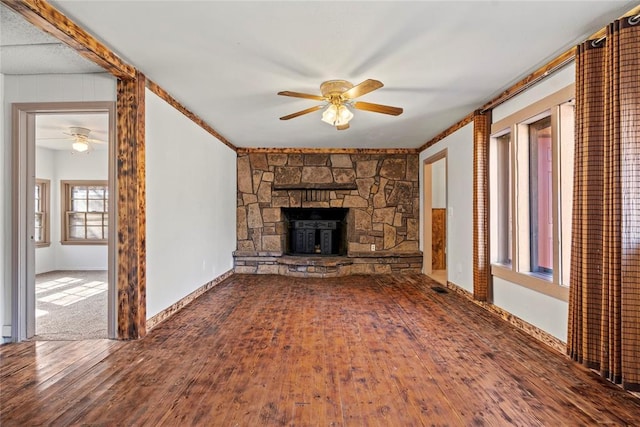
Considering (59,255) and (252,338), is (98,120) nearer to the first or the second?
(59,255)

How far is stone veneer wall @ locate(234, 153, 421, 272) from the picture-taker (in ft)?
20.7

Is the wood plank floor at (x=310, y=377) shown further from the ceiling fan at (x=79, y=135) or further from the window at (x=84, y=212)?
the window at (x=84, y=212)


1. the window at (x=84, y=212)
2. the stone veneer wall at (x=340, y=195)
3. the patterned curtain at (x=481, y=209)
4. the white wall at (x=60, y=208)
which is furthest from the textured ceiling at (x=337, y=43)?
the window at (x=84, y=212)

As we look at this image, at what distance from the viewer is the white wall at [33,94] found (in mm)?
2996

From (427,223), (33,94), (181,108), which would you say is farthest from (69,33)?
(427,223)

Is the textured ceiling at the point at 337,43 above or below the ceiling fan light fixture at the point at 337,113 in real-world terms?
above

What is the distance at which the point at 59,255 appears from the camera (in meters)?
6.70

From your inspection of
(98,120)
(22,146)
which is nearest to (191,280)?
(22,146)

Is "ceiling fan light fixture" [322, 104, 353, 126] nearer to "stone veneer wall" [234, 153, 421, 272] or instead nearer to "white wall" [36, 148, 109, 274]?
"stone veneer wall" [234, 153, 421, 272]

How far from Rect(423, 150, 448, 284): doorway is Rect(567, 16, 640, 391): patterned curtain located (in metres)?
3.35

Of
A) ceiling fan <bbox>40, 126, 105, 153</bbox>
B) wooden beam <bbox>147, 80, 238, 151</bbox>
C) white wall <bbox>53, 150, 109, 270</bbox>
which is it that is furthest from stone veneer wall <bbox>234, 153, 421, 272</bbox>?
white wall <bbox>53, 150, 109, 270</bbox>

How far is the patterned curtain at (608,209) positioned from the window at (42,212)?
8.16 m

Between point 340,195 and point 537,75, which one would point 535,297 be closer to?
point 537,75

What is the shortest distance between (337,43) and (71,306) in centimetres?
423
